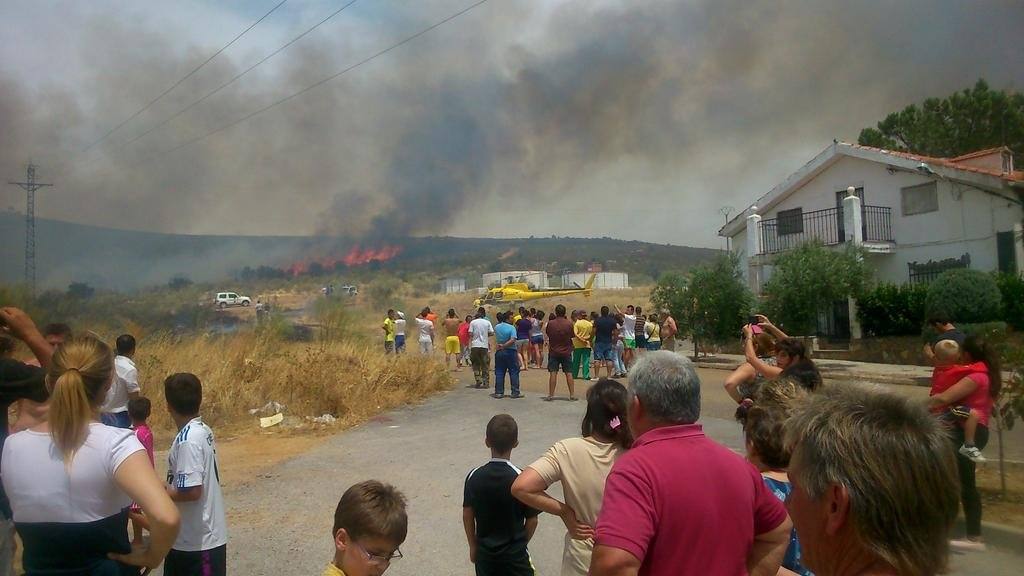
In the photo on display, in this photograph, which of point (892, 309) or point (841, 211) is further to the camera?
point (841, 211)

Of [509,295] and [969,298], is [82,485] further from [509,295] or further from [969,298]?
[509,295]

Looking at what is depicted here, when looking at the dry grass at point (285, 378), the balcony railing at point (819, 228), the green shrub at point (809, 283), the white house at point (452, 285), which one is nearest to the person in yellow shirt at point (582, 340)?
the dry grass at point (285, 378)

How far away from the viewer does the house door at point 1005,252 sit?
739 inches

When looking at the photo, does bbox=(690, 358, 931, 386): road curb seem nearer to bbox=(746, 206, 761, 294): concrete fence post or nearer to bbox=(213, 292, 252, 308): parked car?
bbox=(746, 206, 761, 294): concrete fence post

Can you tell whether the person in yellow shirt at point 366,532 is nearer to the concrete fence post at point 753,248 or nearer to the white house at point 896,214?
the white house at point 896,214

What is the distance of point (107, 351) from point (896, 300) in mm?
20620

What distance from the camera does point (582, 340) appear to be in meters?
14.1

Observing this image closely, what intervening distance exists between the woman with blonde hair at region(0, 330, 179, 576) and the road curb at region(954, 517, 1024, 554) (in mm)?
5184

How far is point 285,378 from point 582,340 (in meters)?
5.65

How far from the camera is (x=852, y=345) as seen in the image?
2044cm

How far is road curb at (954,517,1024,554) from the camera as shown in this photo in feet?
16.5

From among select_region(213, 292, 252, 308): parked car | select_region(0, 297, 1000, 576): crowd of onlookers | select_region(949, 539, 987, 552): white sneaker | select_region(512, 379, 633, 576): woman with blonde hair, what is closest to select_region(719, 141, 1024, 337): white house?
select_region(949, 539, 987, 552): white sneaker

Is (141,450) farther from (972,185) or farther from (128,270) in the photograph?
(128,270)

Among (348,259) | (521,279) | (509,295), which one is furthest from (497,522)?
(521,279)
